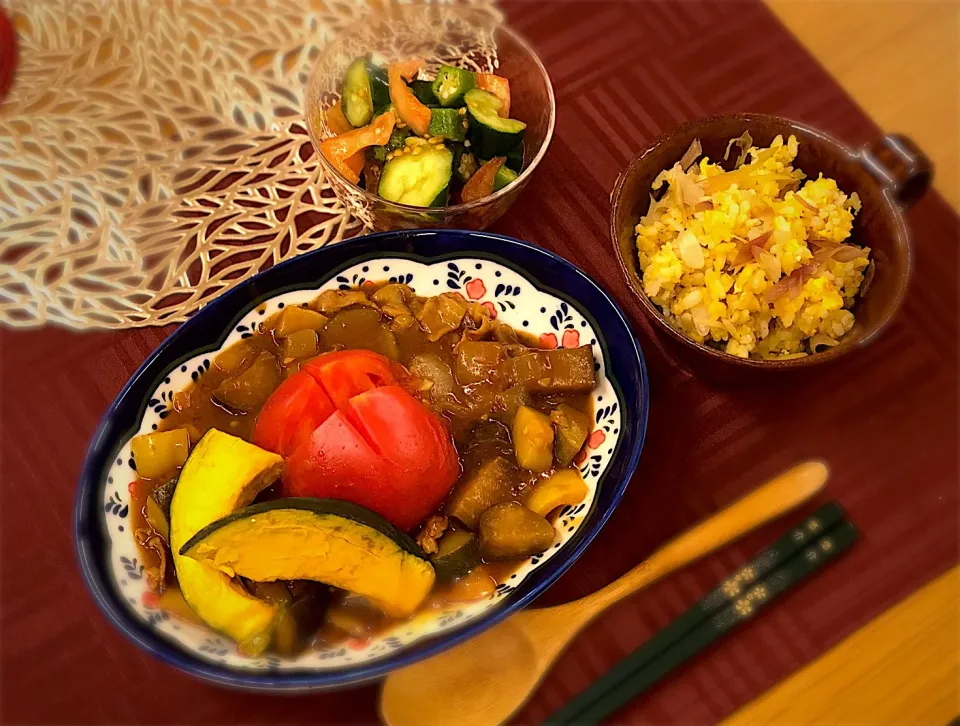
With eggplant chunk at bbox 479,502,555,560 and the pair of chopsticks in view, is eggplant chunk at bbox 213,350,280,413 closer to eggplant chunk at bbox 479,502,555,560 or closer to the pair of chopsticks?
eggplant chunk at bbox 479,502,555,560

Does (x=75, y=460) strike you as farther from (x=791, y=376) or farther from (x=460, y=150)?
(x=791, y=376)

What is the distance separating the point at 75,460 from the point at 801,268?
146 cm

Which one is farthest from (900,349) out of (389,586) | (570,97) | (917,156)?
(389,586)

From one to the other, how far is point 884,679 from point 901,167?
3.00 feet

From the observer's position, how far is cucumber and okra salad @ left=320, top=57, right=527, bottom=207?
5.11ft

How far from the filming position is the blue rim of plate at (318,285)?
115cm

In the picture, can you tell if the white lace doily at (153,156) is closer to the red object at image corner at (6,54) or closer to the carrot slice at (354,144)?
the red object at image corner at (6,54)

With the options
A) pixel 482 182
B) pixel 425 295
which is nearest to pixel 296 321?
pixel 425 295

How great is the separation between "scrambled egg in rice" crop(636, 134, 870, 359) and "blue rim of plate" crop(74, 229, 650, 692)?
162 mm

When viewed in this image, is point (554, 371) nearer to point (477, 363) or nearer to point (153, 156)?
point (477, 363)

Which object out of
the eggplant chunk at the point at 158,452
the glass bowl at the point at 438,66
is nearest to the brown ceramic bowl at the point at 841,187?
the glass bowl at the point at 438,66

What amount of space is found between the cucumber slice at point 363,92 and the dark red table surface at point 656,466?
1.25 feet

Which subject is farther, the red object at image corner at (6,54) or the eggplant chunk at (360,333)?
the red object at image corner at (6,54)

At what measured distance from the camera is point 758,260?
1.45 meters
